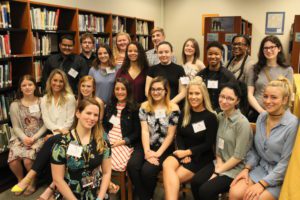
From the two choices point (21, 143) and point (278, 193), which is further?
point (21, 143)

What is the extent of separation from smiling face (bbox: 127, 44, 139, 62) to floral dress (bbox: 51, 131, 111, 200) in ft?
4.57

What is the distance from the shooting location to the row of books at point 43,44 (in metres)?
3.62

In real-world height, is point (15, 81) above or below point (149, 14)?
below

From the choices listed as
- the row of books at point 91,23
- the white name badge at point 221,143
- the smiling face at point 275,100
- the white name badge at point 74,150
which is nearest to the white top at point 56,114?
the white name badge at point 74,150

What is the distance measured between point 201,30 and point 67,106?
5.01 m

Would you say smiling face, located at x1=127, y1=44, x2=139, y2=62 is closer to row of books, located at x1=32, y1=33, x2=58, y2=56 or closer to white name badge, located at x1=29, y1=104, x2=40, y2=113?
white name badge, located at x1=29, y1=104, x2=40, y2=113

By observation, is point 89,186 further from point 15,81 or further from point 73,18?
point 73,18

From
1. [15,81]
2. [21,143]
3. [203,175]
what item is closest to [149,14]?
[15,81]

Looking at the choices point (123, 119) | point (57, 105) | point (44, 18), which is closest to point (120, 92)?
point (123, 119)

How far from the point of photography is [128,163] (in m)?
2.60

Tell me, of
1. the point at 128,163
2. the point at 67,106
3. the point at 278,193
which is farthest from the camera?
the point at 67,106

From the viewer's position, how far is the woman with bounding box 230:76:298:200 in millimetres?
1979

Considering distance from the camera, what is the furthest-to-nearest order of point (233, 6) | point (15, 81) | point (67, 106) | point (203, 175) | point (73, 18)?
1. point (233, 6)
2. point (73, 18)
3. point (15, 81)
4. point (67, 106)
5. point (203, 175)

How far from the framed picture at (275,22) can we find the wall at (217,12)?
8 centimetres
